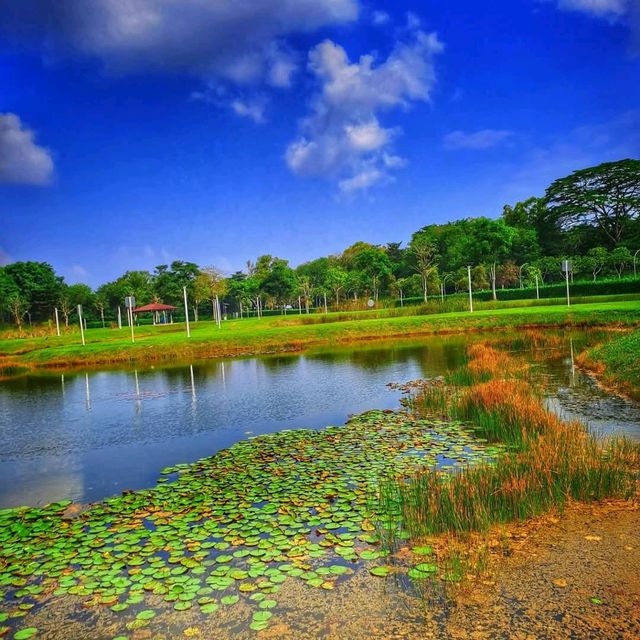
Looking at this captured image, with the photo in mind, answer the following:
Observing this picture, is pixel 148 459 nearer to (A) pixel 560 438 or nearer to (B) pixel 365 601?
(B) pixel 365 601

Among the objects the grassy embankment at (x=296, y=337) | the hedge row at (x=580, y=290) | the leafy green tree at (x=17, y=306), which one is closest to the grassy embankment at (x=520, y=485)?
the grassy embankment at (x=296, y=337)

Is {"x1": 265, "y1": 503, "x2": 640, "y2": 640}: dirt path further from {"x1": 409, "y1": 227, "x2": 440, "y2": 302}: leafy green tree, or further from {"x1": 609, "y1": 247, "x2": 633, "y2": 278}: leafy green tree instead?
{"x1": 609, "y1": 247, "x2": 633, "y2": 278}: leafy green tree

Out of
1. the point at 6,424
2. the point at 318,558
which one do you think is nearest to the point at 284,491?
the point at 318,558

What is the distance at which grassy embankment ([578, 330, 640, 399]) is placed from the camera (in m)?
13.3

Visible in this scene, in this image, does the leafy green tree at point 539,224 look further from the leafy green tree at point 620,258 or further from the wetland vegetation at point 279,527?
the wetland vegetation at point 279,527

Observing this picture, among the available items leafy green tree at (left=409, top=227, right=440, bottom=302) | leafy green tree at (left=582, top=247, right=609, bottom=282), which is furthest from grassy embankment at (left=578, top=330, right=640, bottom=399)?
leafy green tree at (left=582, top=247, right=609, bottom=282)

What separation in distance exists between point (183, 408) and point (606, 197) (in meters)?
72.0

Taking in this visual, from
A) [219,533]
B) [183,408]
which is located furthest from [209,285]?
[219,533]

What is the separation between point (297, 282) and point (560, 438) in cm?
7605

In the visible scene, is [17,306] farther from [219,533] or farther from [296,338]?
[219,533]

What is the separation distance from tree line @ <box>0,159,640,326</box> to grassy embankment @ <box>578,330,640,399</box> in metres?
41.3

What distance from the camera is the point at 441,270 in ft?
268

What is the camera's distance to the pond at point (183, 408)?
9930 millimetres

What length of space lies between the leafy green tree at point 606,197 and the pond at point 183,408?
52.7m
